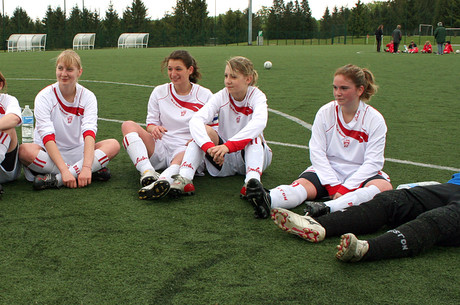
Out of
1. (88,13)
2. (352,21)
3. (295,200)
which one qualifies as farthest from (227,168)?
(352,21)

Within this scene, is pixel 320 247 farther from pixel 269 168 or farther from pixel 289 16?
pixel 289 16

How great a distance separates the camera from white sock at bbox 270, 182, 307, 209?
147 inches

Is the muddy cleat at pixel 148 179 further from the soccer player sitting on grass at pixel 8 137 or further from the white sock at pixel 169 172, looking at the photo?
the soccer player sitting on grass at pixel 8 137

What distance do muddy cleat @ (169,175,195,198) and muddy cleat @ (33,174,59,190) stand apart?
1028 mm

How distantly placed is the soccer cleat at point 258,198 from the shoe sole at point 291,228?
0.34 m

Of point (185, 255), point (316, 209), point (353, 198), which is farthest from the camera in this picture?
point (353, 198)

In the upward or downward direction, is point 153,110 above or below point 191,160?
above

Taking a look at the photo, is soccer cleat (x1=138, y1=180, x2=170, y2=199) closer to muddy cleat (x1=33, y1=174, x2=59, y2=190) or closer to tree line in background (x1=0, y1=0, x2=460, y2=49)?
muddy cleat (x1=33, y1=174, x2=59, y2=190)

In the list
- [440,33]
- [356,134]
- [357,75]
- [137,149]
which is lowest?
[137,149]

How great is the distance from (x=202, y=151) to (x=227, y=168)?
0.55 m

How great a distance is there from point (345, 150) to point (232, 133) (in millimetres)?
1112

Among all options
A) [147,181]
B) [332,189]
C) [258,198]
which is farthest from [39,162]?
[332,189]

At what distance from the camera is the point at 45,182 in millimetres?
4234

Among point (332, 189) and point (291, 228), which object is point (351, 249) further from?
point (332, 189)
